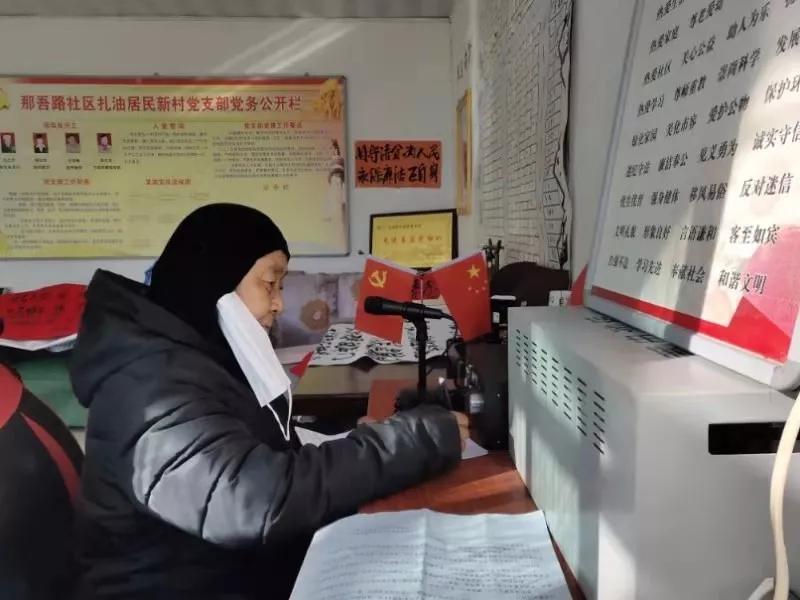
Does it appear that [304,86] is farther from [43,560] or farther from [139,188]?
[43,560]

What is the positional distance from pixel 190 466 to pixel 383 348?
3.71 feet

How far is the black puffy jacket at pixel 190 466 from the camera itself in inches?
31.4

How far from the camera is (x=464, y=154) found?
2.82 meters

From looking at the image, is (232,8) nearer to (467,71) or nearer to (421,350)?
(467,71)

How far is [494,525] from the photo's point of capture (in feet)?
2.30

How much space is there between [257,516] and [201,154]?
2.79 metres

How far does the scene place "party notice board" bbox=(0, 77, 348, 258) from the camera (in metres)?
3.20

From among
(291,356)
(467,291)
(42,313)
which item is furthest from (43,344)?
(467,291)

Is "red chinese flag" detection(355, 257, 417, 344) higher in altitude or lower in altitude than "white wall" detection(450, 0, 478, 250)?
lower

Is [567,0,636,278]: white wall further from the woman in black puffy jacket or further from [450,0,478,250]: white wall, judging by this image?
[450,0,478,250]: white wall

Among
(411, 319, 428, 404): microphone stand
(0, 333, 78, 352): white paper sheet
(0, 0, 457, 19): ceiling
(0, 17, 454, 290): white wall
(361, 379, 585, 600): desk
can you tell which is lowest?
(0, 333, 78, 352): white paper sheet

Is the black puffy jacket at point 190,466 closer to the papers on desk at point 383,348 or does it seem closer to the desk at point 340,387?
the desk at point 340,387

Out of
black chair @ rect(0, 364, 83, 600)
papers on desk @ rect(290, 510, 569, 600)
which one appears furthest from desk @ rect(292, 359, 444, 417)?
papers on desk @ rect(290, 510, 569, 600)

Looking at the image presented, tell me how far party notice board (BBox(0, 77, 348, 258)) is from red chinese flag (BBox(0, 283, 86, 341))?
1.52 ft
